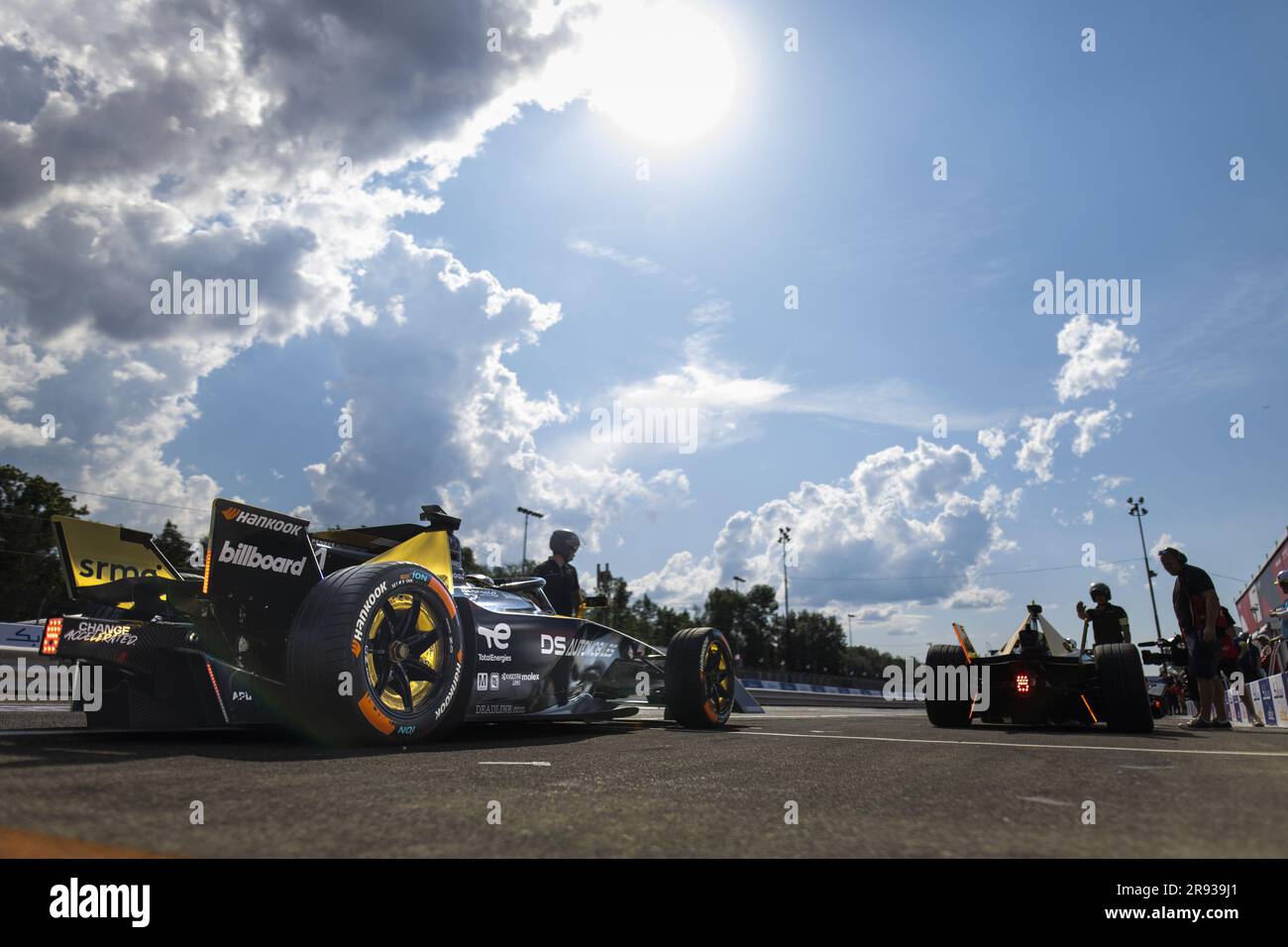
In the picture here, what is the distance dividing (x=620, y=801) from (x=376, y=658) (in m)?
2.50

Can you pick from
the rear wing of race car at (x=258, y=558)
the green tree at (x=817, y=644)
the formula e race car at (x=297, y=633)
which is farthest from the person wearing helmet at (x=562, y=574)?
the green tree at (x=817, y=644)

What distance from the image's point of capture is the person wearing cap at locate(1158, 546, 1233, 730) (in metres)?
8.27

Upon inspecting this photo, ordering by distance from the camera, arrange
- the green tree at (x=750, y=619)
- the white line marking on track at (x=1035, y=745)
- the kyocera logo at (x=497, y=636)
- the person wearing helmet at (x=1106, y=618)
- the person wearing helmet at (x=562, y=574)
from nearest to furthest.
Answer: the white line marking on track at (x=1035, y=745), the kyocera logo at (x=497, y=636), the person wearing helmet at (x=562, y=574), the person wearing helmet at (x=1106, y=618), the green tree at (x=750, y=619)

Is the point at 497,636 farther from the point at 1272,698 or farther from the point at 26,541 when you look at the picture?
the point at 26,541

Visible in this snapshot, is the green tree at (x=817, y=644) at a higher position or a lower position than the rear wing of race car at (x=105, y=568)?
lower

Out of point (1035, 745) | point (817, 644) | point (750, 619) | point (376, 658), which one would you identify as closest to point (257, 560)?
point (376, 658)

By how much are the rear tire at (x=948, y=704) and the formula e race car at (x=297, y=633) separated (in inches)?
174

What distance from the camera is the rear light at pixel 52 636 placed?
4336 millimetres

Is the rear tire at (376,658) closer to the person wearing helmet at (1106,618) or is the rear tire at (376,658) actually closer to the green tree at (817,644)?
the person wearing helmet at (1106,618)

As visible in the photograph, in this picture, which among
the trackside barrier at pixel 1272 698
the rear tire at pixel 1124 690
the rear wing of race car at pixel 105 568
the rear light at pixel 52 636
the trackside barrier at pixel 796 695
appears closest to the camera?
the rear light at pixel 52 636

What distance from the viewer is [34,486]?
60.9 metres
